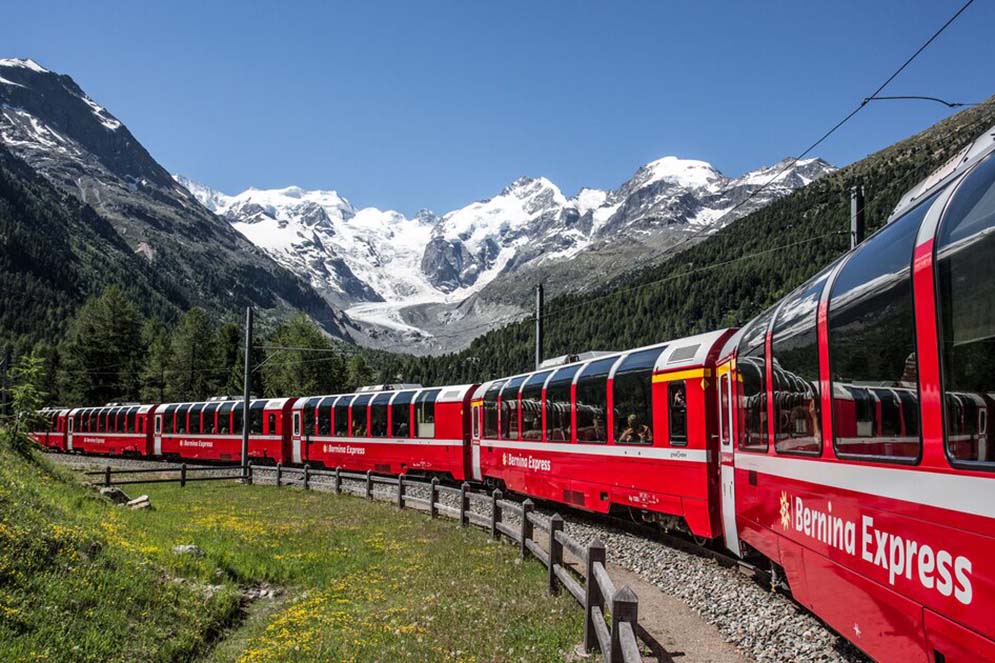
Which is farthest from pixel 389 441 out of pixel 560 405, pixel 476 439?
pixel 560 405

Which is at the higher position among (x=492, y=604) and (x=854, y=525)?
(x=854, y=525)

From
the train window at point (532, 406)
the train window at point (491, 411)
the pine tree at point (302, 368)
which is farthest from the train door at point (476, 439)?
the pine tree at point (302, 368)

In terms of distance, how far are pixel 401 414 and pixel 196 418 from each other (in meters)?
19.8

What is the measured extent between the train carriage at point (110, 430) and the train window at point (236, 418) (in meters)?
10.1

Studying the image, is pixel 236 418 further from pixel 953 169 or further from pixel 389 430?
pixel 953 169

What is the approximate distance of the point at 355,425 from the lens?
112 feet

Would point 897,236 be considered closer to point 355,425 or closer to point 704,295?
point 355,425

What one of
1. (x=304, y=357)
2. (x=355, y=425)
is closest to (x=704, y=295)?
(x=304, y=357)

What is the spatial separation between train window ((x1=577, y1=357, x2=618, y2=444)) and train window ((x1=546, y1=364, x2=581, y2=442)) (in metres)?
0.55

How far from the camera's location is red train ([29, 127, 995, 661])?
446cm

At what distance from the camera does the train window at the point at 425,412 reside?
1137 inches

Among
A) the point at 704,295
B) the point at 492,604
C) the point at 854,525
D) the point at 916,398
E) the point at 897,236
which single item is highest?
the point at 704,295

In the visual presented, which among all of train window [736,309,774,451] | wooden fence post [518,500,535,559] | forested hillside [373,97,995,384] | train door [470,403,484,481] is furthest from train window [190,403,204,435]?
forested hillside [373,97,995,384]

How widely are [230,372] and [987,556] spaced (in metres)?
106
